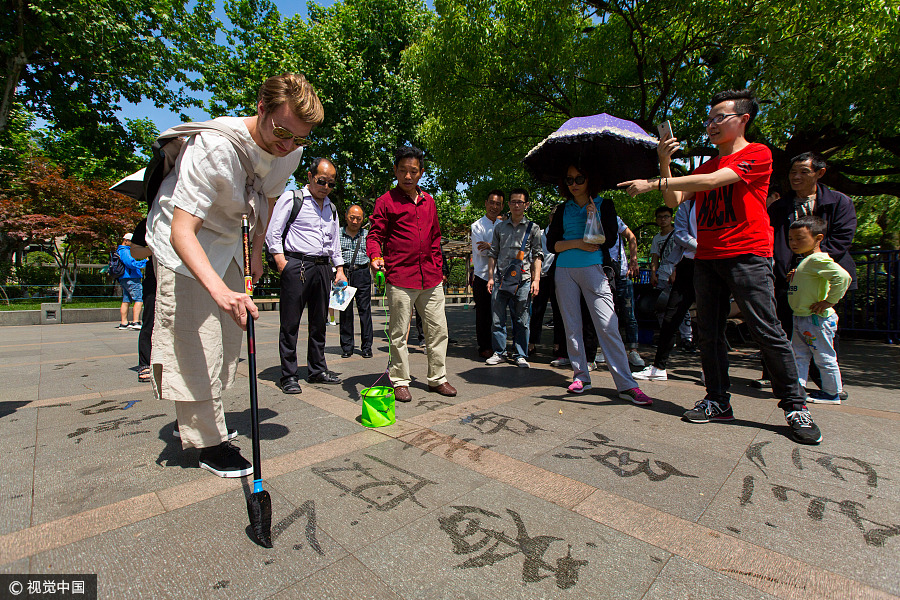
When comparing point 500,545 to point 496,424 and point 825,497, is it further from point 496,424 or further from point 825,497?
point 825,497

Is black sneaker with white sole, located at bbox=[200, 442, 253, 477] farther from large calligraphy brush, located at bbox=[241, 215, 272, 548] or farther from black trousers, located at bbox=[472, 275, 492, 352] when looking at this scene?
black trousers, located at bbox=[472, 275, 492, 352]

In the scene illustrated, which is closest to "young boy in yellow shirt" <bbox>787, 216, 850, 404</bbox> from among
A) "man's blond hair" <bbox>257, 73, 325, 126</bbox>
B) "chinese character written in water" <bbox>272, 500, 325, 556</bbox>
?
"chinese character written in water" <bbox>272, 500, 325, 556</bbox>

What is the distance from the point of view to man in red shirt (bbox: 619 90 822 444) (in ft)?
9.12

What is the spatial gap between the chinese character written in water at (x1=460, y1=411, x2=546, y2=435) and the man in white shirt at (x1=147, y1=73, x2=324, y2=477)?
142 cm

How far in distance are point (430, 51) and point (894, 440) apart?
26.2ft

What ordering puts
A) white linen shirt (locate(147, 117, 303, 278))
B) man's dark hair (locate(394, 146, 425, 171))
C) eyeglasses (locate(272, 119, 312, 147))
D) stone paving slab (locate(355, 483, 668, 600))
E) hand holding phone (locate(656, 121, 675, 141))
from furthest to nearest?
man's dark hair (locate(394, 146, 425, 171)) < hand holding phone (locate(656, 121, 675, 141)) < eyeglasses (locate(272, 119, 312, 147)) < white linen shirt (locate(147, 117, 303, 278)) < stone paving slab (locate(355, 483, 668, 600))

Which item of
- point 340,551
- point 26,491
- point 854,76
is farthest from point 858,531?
point 854,76

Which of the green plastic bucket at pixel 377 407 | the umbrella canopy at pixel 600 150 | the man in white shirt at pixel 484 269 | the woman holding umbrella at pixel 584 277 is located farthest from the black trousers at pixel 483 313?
the green plastic bucket at pixel 377 407

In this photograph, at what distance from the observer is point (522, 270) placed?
524cm

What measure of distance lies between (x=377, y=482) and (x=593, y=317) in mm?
2281

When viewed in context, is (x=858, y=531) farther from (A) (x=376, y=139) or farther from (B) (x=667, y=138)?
(A) (x=376, y=139)

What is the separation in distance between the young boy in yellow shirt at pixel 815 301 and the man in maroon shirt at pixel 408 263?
2882 mm

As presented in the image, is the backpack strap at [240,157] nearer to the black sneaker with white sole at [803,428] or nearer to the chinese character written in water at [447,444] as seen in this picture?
the chinese character written in water at [447,444]

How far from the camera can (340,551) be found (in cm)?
163
